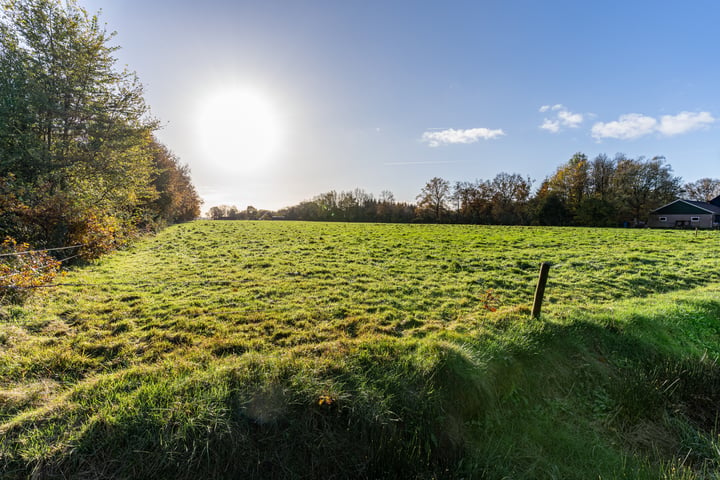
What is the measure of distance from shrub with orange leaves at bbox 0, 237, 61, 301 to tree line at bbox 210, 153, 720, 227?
56242 mm

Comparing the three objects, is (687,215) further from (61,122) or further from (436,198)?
(61,122)

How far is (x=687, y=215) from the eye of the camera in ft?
135

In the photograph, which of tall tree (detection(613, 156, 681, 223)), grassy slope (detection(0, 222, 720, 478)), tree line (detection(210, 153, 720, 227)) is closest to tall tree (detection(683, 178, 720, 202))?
tree line (detection(210, 153, 720, 227))

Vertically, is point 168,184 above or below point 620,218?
above

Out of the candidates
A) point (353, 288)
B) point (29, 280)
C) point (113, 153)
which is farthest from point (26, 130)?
point (353, 288)

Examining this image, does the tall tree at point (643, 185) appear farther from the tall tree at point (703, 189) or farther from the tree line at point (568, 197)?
the tall tree at point (703, 189)

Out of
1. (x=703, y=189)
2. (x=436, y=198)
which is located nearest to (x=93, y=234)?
(x=436, y=198)

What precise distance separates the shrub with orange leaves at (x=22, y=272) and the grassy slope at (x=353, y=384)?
0.41m

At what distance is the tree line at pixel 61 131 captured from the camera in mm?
9406

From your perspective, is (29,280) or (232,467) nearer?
(232,467)

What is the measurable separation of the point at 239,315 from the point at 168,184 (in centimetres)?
2975

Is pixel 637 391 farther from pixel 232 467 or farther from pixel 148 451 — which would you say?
pixel 148 451

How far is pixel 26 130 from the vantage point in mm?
9945

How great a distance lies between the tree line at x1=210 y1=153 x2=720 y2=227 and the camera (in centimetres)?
4503
